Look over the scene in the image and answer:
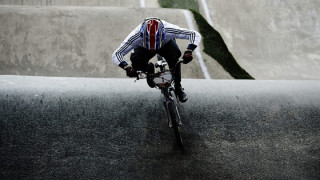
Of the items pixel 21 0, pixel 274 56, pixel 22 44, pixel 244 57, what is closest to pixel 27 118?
pixel 22 44

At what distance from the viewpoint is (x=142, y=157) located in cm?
507

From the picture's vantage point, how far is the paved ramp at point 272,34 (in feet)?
43.8

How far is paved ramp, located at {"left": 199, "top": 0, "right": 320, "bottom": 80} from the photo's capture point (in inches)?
526

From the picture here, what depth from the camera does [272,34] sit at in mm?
14664

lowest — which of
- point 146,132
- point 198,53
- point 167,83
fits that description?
point 146,132

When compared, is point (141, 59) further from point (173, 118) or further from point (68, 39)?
point (68, 39)

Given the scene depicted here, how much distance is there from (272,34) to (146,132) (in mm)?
11153

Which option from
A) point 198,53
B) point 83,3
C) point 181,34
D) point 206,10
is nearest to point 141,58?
point 181,34

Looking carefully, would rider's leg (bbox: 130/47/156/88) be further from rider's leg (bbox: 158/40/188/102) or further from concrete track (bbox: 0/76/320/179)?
concrete track (bbox: 0/76/320/179)

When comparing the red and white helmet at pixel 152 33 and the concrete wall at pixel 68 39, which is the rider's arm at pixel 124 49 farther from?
the concrete wall at pixel 68 39

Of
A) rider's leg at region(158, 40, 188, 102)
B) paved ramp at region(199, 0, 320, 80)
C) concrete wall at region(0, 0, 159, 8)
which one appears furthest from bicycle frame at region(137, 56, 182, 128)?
concrete wall at region(0, 0, 159, 8)

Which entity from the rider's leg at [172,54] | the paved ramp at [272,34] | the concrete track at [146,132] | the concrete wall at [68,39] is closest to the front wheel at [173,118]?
the concrete track at [146,132]

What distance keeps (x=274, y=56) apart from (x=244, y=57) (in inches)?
55.7

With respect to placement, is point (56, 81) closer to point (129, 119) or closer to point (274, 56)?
point (129, 119)
